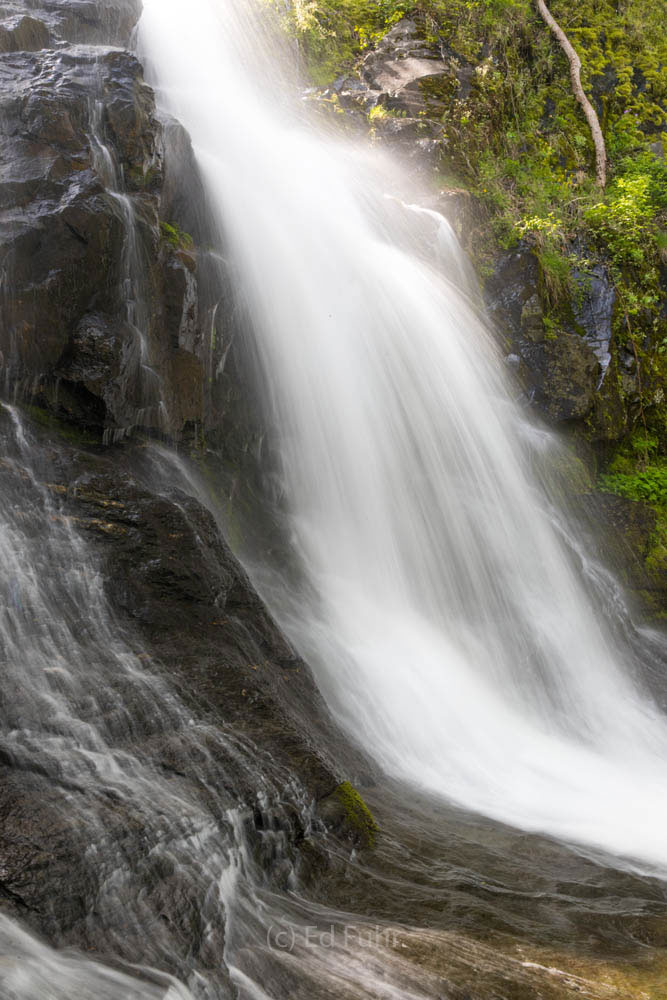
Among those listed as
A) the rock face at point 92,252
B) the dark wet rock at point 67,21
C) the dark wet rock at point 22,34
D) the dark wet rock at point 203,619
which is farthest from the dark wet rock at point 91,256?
the dark wet rock at point 203,619

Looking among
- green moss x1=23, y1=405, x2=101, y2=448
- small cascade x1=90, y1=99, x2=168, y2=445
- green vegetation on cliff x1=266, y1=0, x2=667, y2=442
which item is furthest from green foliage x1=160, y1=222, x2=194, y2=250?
green vegetation on cliff x1=266, y1=0, x2=667, y2=442

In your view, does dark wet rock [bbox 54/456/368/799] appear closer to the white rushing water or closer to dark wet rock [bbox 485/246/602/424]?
the white rushing water

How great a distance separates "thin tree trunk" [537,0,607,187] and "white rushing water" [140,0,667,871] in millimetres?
4590

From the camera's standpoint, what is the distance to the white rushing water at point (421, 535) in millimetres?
5414

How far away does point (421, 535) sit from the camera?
8062 mm

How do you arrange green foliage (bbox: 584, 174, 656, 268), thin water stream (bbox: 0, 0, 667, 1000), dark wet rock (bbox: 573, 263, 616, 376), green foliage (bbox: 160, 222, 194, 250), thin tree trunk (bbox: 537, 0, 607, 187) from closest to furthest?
thin water stream (bbox: 0, 0, 667, 1000)
green foliage (bbox: 160, 222, 194, 250)
dark wet rock (bbox: 573, 263, 616, 376)
green foliage (bbox: 584, 174, 656, 268)
thin tree trunk (bbox: 537, 0, 607, 187)

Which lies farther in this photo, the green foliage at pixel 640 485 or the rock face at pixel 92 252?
the green foliage at pixel 640 485

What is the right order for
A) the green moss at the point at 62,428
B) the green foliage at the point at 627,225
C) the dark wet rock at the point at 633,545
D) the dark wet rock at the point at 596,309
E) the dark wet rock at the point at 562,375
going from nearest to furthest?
1. the green moss at the point at 62,428
2. the dark wet rock at the point at 633,545
3. the dark wet rock at the point at 562,375
4. the dark wet rock at the point at 596,309
5. the green foliage at the point at 627,225

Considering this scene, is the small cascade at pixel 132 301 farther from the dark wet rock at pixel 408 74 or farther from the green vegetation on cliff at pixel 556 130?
the dark wet rock at pixel 408 74

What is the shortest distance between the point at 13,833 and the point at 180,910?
666 millimetres

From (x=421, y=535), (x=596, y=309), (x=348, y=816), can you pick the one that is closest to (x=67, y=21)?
(x=421, y=535)

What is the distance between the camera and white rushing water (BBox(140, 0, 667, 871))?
17.8 feet

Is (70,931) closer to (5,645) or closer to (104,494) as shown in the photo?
(5,645)

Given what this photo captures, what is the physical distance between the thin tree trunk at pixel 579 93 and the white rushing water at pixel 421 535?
15.1ft
